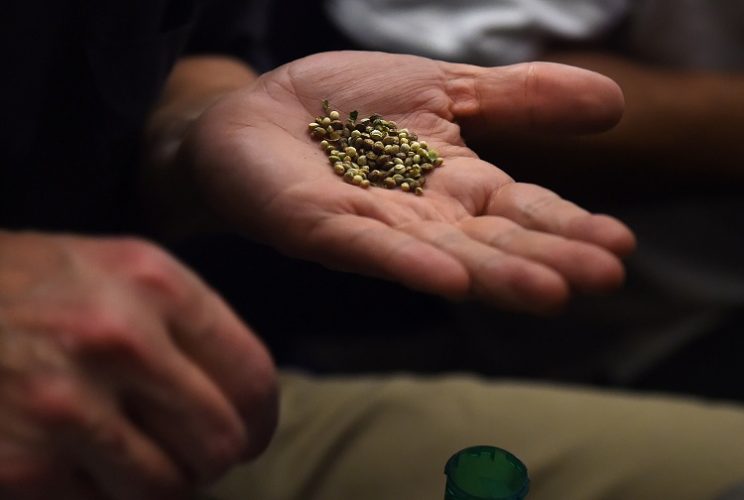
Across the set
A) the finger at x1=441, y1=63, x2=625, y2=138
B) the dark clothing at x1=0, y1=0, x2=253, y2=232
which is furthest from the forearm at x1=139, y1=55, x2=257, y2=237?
the finger at x1=441, y1=63, x2=625, y2=138

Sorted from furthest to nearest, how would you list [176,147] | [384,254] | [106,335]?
[176,147], [384,254], [106,335]

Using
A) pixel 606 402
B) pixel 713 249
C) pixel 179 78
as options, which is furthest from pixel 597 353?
pixel 179 78

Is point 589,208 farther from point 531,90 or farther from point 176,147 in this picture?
point 176,147

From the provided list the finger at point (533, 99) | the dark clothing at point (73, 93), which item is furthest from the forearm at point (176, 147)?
the finger at point (533, 99)

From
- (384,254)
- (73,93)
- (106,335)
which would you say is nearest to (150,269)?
(106,335)

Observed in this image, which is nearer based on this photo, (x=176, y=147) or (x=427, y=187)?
(x=427, y=187)

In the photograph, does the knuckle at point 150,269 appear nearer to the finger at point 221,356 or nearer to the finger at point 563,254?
the finger at point 221,356
